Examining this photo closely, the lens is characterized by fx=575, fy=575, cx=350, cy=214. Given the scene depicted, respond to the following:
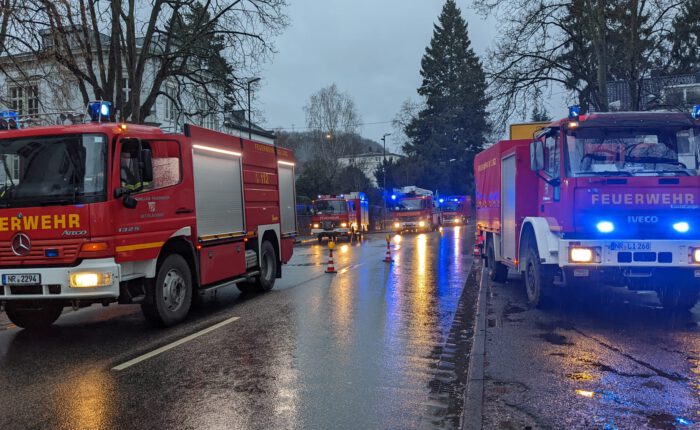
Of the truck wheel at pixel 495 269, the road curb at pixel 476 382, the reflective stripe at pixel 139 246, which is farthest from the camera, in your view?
the truck wheel at pixel 495 269

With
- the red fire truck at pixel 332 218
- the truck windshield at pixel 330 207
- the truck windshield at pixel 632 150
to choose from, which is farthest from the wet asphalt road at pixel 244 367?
the truck windshield at pixel 330 207

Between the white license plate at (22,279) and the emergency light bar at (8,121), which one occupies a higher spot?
the emergency light bar at (8,121)

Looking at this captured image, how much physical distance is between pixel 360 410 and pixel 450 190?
65043mm

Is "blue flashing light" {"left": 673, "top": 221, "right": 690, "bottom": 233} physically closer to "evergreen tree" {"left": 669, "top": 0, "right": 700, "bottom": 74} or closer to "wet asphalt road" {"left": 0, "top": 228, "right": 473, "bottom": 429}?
"wet asphalt road" {"left": 0, "top": 228, "right": 473, "bottom": 429}

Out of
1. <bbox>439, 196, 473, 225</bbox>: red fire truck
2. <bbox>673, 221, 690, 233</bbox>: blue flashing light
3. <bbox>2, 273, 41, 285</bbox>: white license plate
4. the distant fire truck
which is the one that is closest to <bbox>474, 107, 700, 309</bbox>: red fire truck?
<bbox>673, 221, 690, 233</bbox>: blue flashing light

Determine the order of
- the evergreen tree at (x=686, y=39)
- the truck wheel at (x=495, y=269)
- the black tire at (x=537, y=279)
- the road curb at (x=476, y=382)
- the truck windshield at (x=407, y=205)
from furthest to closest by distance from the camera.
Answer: the truck windshield at (x=407, y=205), the evergreen tree at (x=686, y=39), the truck wheel at (x=495, y=269), the black tire at (x=537, y=279), the road curb at (x=476, y=382)

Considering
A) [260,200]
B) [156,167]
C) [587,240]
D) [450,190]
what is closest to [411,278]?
[260,200]

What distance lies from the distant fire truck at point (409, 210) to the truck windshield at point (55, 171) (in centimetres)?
3482

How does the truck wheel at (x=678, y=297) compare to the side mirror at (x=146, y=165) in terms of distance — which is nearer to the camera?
the side mirror at (x=146, y=165)

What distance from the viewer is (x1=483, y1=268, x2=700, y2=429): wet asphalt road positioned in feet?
14.7

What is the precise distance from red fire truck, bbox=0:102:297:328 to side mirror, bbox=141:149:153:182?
0.01 m

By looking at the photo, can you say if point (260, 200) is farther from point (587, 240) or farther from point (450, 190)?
point (450, 190)

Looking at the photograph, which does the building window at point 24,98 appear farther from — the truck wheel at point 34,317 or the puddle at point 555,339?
the puddle at point 555,339

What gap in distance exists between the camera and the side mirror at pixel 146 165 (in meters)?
7.60
